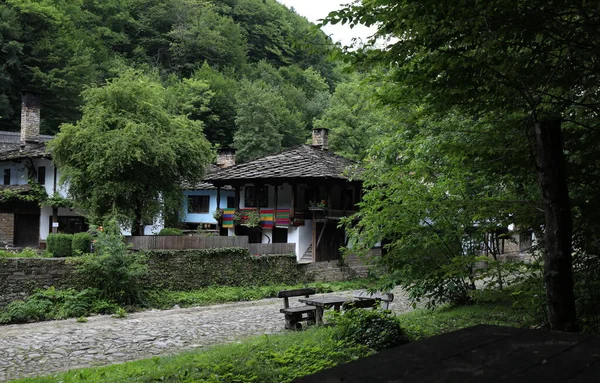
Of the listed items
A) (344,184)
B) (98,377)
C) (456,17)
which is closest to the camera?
(456,17)

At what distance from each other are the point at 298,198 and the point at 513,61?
22251 mm

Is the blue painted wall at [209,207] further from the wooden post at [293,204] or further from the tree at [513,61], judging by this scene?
the tree at [513,61]

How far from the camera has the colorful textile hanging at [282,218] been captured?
84.6 feet

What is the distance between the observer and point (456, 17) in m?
4.62

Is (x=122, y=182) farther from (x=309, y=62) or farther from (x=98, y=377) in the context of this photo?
(x=309, y=62)

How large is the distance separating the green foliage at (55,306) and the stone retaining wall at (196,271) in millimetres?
454

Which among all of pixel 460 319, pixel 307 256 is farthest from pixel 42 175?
pixel 460 319

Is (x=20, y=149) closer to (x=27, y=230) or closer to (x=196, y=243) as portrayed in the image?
(x=27, y=230)

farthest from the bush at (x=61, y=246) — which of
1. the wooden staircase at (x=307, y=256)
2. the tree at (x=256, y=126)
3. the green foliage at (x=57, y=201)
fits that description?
the tree at (x=256, y=126)

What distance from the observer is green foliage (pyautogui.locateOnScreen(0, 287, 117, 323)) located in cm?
1431

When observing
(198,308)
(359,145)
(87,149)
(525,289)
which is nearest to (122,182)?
(87,149)

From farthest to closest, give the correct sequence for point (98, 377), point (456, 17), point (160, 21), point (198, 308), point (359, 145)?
point (160, 21), point (359, 145), point (198, 308), point (98, 377), point (456, 17)

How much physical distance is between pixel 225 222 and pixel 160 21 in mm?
42146

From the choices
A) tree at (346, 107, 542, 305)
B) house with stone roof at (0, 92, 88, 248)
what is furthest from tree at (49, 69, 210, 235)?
tree at (346, 107, 542, 305)
